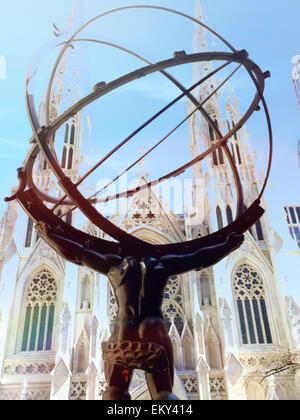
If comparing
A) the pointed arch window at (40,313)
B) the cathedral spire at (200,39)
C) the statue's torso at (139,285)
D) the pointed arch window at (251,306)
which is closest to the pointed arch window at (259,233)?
the pointed arch window at (251,306)

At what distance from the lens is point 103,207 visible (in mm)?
16562

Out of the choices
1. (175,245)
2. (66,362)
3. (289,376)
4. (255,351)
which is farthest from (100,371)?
(175,245)

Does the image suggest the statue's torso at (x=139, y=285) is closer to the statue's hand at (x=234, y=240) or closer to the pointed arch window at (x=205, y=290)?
the statue's hand at (x=234, y=240)

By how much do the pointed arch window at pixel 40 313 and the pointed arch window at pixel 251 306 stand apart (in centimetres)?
693

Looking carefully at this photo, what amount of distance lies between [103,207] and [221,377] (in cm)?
840

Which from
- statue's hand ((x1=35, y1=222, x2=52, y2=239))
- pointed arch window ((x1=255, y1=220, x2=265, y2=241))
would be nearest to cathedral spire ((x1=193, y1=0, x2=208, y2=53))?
pointed arch window ((x1=255, y1=220, x2=265, y2=241))

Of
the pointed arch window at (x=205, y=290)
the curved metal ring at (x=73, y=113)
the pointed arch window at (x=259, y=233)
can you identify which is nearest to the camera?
the curved metal ring at (x=73, y=113)

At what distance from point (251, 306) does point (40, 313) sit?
25.7 feet

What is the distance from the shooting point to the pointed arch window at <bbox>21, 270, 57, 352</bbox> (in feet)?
43.5

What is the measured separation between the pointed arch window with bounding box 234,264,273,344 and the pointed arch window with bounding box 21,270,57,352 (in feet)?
22.7

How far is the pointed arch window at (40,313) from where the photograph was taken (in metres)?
13.2

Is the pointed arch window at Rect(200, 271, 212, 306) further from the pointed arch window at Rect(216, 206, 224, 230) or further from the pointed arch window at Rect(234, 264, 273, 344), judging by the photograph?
the pointed arch window at Rect(216, 206, 224, 230)

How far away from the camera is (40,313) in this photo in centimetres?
1378
